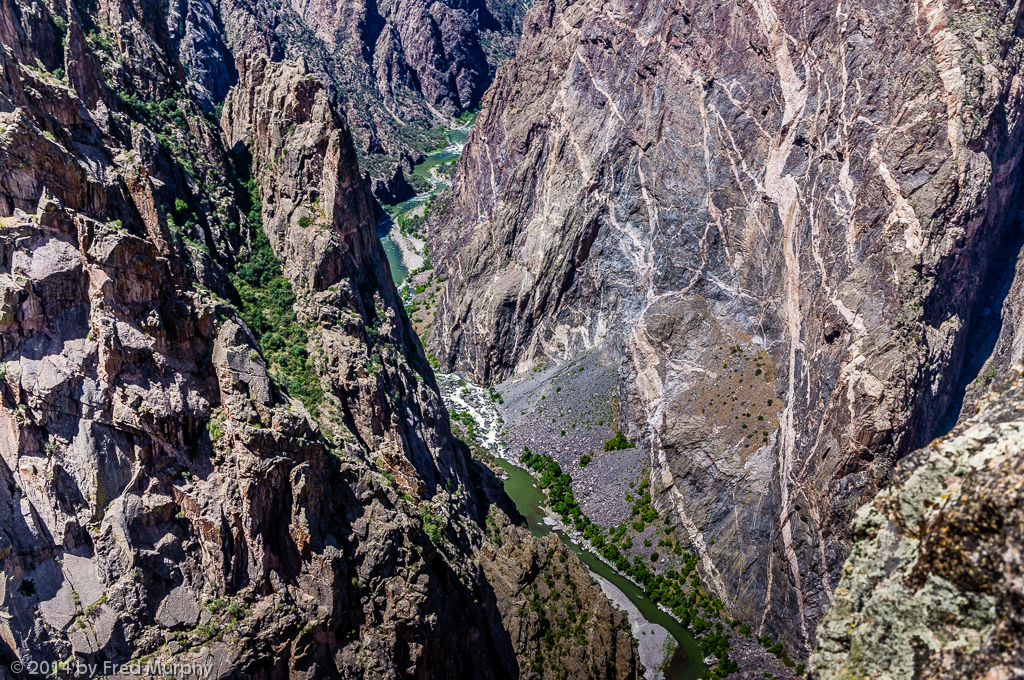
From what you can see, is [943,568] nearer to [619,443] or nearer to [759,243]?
[759,243]

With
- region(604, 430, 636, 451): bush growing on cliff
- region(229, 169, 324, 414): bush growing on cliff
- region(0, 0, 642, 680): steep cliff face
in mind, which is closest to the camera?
region(0, 0, 642, 680): steep cliff face

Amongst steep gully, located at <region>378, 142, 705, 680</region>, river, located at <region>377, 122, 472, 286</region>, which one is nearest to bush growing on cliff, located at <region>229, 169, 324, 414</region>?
steep gully, located at <region>378, 142, 705, 680</region>

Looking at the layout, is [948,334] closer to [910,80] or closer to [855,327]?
[855,327]

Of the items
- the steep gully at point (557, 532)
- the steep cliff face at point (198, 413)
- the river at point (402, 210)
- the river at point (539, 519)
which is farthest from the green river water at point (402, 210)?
the steep cliff face at point (198, 413)

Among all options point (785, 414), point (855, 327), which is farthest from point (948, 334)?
point (785, 414)

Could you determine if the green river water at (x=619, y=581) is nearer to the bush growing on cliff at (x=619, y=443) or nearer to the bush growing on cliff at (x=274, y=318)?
the bush growing on cliff at (x=619, y=443)

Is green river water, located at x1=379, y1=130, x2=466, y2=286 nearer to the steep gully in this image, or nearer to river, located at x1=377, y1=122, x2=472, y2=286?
river, located at x1=377, y1=122, x2=472, y2=286
